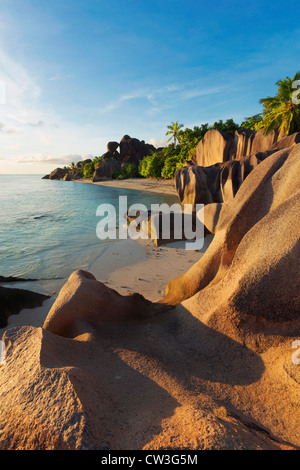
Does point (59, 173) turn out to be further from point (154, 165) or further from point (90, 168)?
point (154, 165)

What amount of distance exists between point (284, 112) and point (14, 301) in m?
24.0

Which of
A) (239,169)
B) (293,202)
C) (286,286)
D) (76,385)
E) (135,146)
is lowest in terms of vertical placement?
(76,385)

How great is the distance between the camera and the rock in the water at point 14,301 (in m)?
5.49

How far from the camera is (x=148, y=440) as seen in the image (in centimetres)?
153

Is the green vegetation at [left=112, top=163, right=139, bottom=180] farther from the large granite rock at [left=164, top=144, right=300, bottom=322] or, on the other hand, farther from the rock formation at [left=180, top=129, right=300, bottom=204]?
the large granite rock at [left=164, top=144, right=300, bottom=322]

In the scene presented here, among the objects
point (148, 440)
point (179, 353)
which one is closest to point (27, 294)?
point (179, 353)

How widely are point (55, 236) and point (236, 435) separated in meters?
15.3

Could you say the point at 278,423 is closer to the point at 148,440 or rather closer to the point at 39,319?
the point at 148,440

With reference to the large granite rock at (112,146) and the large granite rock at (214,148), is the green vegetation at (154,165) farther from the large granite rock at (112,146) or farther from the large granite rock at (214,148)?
the large granite rock at (112,146)

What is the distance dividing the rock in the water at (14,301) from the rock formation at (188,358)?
8.97 ft

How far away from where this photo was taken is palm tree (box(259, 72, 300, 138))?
1966 centimetres

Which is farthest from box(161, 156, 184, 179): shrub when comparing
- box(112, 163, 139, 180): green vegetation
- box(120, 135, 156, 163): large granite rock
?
box(120, 135, 156, 163): large granite rock

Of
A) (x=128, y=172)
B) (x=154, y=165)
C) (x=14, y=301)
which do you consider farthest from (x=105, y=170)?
(x=14, y=301)

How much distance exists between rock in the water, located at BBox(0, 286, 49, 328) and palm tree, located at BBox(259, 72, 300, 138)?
71.1ft
